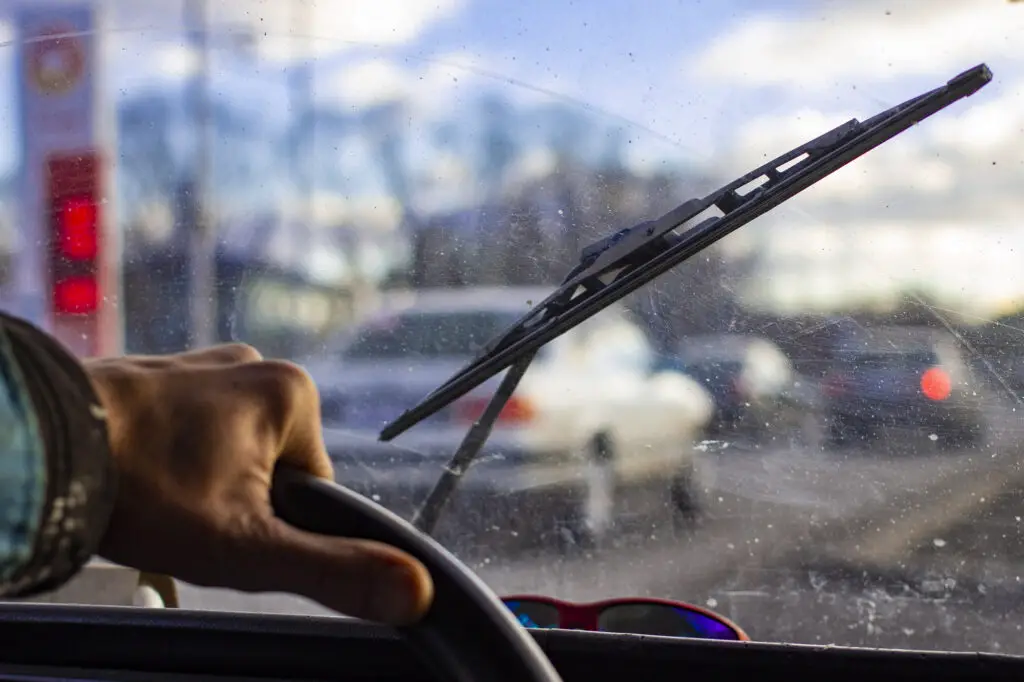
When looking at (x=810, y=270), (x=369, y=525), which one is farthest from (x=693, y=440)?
(x=369, y=525)

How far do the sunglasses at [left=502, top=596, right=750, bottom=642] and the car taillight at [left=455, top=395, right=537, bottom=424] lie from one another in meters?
0.49

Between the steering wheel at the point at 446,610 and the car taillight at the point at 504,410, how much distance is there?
1.58 meters

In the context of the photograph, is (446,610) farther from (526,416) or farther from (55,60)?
(55,60)

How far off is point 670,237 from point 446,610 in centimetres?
153

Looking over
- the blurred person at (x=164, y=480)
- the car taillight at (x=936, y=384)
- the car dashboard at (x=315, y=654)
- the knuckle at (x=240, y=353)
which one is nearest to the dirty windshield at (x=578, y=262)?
the car taillight at (x=936, y=384)

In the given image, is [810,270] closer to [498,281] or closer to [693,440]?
[693,440]

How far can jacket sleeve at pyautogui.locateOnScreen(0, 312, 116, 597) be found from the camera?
1044 mm

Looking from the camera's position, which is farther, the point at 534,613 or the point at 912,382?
the point at 912,382

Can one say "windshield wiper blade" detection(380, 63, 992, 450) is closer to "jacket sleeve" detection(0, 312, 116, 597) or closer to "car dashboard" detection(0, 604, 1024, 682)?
"car dashboard" detection(0, 604, 1024, 682)

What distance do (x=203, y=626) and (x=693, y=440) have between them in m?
1.21

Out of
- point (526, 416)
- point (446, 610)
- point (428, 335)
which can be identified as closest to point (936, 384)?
point (526, 416)

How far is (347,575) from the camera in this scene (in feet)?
3.61

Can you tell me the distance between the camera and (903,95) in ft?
8.29

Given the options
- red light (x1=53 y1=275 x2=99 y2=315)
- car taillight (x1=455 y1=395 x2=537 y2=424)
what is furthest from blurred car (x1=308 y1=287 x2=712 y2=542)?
red light (x1=53 y1=275 x2=99 y2=315)
